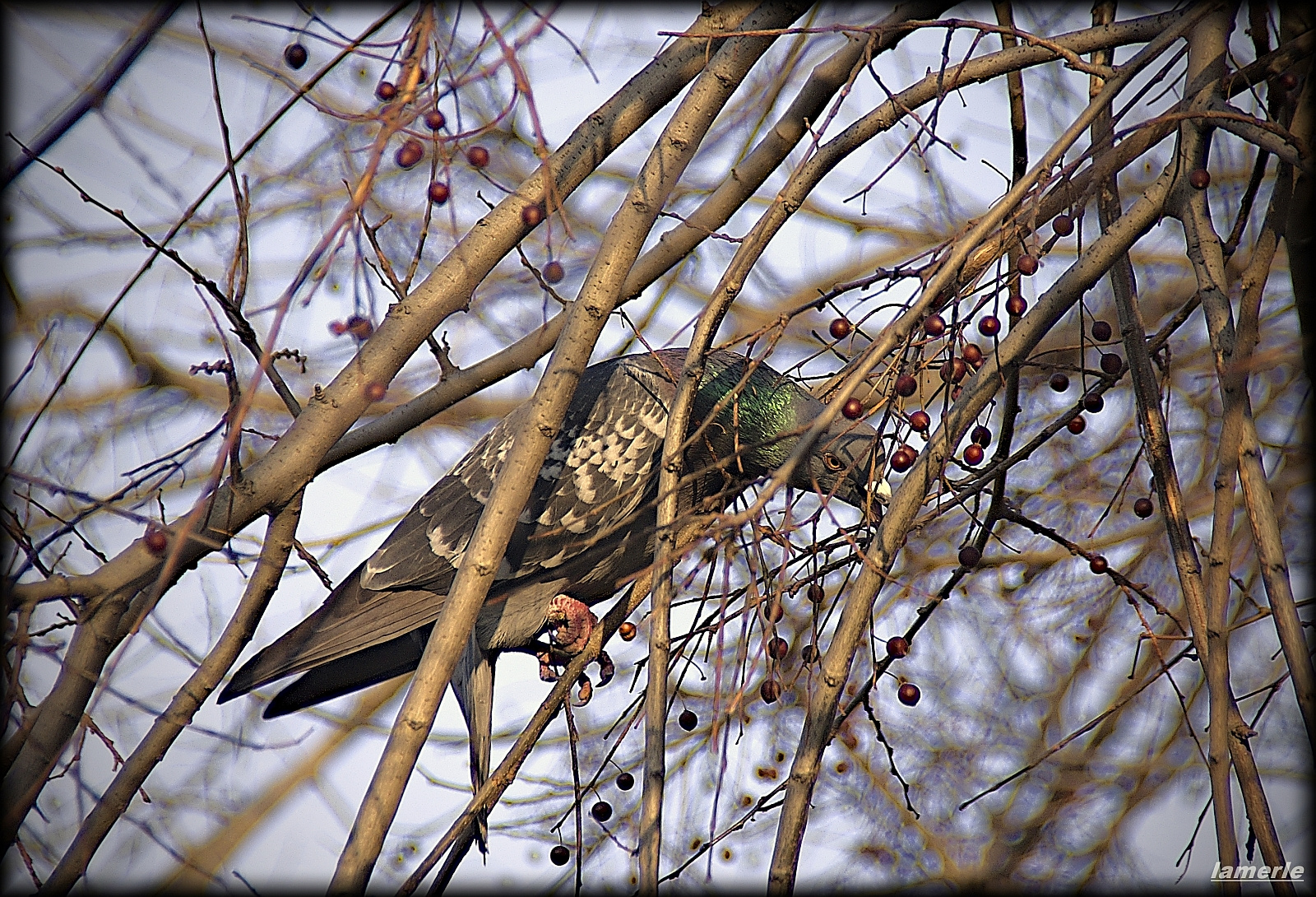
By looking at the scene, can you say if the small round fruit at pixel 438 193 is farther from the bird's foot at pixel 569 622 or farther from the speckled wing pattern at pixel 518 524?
the bird's foot at pixel 569 622

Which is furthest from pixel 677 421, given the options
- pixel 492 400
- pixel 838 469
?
pixel 492 400

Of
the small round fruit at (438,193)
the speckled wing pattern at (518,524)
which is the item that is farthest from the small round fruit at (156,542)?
the speckled wing pattern at (518,524)

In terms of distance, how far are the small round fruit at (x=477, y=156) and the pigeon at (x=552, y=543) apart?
5.02ft

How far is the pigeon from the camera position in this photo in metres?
4.10

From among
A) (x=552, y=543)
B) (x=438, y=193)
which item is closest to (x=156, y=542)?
(x=438, y=193)

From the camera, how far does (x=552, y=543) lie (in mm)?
4273

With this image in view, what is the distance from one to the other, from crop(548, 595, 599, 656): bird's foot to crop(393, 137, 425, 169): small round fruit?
230 centimetres

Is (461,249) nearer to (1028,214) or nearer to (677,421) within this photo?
(677,421)

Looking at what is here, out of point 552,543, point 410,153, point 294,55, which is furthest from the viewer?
point 552,543

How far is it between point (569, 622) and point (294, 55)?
2.48 m

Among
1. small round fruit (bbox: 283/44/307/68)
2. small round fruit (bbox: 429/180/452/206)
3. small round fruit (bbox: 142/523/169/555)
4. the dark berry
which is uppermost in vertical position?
small round fruit (bbox: 283/44/307/68)

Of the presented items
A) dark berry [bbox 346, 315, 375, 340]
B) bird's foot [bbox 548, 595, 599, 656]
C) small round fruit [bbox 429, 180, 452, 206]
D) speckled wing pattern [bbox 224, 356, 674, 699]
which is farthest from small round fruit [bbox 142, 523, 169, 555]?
bird's foot [bbox 548, 595, 599, 656]

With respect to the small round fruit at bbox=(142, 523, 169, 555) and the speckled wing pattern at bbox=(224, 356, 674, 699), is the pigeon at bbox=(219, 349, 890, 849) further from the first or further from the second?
the small round fruit at bbox=(142, 523, 169, 555)

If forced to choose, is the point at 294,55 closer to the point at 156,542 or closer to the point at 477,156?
the point at 477,156
